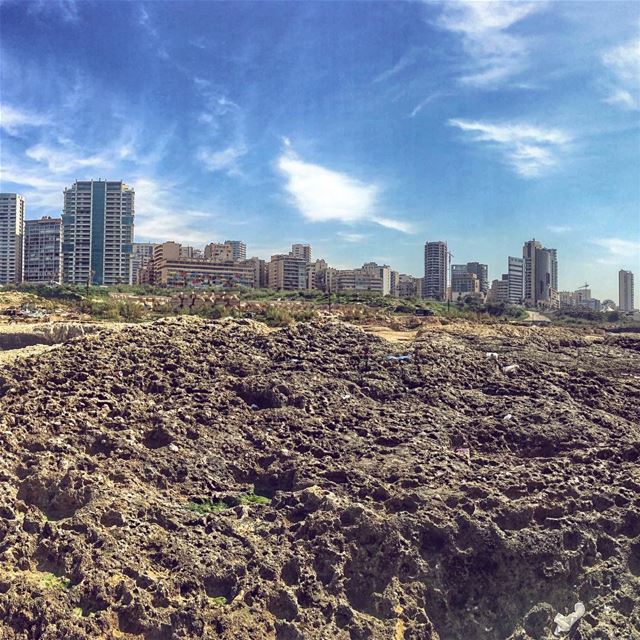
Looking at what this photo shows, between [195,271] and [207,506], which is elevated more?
[195,271]

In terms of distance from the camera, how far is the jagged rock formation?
19.4ft

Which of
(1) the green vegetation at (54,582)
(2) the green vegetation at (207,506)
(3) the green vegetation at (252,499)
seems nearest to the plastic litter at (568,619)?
(3) the green vegetation at (252,499)

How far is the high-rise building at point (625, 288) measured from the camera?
9981 centimetres

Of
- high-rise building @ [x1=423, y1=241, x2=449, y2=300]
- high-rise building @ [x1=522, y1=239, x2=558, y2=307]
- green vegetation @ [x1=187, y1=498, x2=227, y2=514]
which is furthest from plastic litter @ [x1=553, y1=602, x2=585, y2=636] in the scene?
high-rise building @ [x1=423, y1=241, x2=449, y2=300]

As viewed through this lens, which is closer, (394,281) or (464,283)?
(464,283)

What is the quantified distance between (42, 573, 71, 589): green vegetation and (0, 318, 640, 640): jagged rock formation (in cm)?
3

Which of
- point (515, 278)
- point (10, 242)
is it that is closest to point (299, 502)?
point (10, 242)

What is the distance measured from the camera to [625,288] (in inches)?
3964

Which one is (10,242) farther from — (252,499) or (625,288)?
(625,288)

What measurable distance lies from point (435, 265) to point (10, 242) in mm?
66178

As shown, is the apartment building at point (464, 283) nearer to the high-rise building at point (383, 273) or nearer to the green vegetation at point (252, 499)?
the high-rise building at point (383, 273)

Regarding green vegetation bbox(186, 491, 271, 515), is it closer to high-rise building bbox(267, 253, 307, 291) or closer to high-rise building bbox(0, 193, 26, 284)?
high-rise building bbox(267, 253, 307, 291)

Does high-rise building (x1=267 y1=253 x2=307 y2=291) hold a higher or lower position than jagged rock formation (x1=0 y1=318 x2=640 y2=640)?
higher

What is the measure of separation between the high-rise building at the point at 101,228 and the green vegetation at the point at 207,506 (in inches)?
3233
